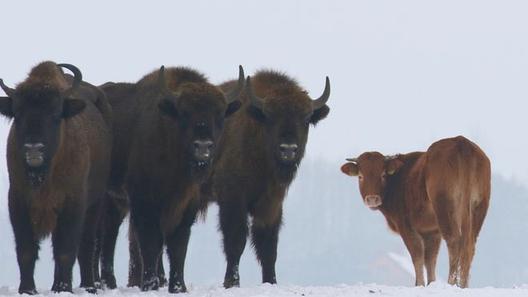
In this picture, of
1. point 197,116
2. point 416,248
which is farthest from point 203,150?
point 416,248

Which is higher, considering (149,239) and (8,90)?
(8,90)

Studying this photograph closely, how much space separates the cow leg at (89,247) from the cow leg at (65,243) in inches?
60.1

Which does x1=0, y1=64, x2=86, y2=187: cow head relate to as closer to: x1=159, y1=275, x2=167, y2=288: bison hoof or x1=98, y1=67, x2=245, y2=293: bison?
x1=98, y1=67, x2=245, y2=293: bison

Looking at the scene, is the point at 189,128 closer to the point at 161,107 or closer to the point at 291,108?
the point at 161,107

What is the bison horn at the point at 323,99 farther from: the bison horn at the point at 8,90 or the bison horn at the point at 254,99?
the bison horn at the point at 8,90

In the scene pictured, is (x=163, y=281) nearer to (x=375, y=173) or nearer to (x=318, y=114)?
(x=318, y=114)

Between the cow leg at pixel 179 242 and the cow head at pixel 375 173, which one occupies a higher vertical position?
the cow head at pixel 375 173

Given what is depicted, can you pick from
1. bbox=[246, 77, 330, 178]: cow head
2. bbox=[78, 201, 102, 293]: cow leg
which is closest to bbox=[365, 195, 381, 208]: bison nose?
bbox=[246, 77, 330, 178]: cow head

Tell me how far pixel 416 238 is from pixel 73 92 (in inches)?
283

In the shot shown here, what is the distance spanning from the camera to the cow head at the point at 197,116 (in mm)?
15633

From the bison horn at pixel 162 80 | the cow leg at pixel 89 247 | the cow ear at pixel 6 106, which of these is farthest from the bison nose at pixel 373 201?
the cow ear at pixel 6 106

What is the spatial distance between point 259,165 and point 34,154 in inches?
138

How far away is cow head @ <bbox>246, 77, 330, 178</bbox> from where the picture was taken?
653 inches

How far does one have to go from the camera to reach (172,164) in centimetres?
1609
